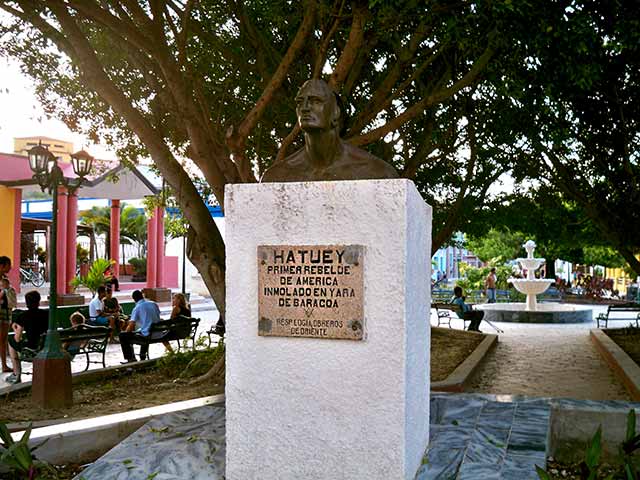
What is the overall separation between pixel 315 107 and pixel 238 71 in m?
6.71

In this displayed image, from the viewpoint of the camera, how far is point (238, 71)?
1055cm

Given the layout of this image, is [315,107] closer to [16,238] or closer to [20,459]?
[20,459]

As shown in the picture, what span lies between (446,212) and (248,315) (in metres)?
10.9

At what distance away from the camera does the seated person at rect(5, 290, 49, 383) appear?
33.9 ft

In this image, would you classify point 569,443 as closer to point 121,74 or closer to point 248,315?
point 248,315

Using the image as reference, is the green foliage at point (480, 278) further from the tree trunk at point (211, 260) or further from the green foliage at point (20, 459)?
the green foliage at point (20, 459)

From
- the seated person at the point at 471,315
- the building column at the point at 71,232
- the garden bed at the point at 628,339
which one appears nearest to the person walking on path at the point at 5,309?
the seated person at the point at 471,315

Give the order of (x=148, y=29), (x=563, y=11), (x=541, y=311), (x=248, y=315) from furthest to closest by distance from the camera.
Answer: (x=541, y=311) → (x=148, y=29) → (x=563, y=11) → (x=248, y=315)

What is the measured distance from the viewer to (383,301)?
3939 mm

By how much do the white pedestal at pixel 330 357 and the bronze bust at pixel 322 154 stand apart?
0.93 ft

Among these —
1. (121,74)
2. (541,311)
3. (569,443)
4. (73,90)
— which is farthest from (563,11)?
(541,311)

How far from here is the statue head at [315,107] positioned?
421 centimetres

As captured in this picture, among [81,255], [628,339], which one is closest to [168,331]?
[628,339]

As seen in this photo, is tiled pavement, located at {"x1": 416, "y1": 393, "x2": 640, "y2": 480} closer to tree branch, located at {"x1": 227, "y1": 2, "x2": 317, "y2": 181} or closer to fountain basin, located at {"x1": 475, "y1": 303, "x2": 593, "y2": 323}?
tree branch, located at {"x1": 227, "y1": 2, "x2": 317, "y2": 181}
